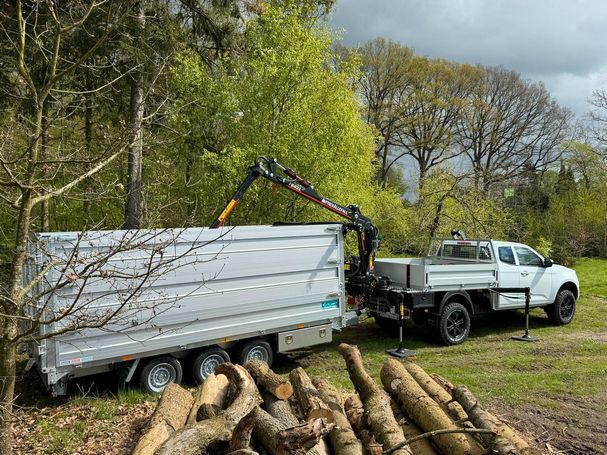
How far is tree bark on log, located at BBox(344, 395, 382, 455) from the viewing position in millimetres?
4367

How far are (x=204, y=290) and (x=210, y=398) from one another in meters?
2.27

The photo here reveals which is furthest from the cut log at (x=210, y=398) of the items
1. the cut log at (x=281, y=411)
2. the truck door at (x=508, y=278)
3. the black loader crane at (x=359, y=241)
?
the truck door at (x=508, y=278)

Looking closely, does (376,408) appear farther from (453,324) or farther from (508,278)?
(508,278)

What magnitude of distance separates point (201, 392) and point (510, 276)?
26.8ft

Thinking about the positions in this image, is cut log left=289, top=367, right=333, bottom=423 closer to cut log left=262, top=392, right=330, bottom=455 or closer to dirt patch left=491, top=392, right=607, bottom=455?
cut log left=262, top=392, right=330, bottom=455

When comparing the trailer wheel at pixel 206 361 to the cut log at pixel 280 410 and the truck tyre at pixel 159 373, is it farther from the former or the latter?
the cut log at pixel 280 410

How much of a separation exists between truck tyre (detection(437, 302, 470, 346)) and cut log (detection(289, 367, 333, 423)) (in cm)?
512

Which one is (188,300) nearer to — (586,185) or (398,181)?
(398,181)

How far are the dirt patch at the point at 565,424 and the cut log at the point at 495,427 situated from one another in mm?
574

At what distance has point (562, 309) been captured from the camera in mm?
12312

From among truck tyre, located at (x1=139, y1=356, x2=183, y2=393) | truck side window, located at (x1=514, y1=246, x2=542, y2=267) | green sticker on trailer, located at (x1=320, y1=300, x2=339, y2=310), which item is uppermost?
truck side window, located at (x1=514, y1=246, x2=542, y2=267)

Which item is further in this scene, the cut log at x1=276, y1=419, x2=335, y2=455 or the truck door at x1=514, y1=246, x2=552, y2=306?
the truck door at x1=514, y1=246, x2=552, y2=306

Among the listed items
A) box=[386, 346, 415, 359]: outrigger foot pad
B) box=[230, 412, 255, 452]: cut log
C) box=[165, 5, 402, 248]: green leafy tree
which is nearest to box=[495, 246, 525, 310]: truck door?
box=[386, 346, 415, 359]: outrigger foot pad

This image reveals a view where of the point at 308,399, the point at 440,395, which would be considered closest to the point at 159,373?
the point at 308,399
